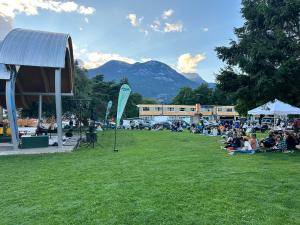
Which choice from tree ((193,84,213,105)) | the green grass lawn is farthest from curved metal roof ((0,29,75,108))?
tree ((193,84,213,105))

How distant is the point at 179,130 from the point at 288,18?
21281mm

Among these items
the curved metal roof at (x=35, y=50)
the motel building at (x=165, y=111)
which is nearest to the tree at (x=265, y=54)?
the curved metal roof at (x=35, y=50)

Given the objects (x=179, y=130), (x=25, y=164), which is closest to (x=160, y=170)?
(x=25, y=164)

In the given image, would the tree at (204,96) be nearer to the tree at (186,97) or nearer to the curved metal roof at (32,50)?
the tree at (186,97)

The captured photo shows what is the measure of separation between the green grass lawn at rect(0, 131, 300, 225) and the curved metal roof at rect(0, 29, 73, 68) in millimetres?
6940

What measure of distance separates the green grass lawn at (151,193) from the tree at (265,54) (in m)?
6.52

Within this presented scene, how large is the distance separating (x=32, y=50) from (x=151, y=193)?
12328 millimetres

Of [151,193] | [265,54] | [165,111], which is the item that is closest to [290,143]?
[265,54]

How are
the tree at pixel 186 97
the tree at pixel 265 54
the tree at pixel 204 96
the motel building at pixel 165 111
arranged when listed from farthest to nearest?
the tree at pixel 186 97 < the tree at pixel 204 96 < the motel building at pixel 165 111 < the tree at pixel 265 54

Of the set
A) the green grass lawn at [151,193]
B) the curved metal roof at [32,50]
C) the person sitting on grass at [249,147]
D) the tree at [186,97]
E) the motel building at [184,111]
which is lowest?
the green grass lawn at [151,193]

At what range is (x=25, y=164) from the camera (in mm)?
10883

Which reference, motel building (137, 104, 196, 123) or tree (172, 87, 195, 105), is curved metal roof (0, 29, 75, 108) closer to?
motel building (137, 104, 196, 123)

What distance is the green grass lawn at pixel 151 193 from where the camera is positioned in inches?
199

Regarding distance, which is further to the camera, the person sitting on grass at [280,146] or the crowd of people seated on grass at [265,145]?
the person sitting on grass at [280,146]
